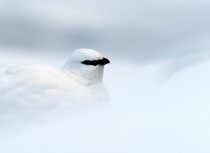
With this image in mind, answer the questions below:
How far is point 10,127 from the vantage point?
1046 mm

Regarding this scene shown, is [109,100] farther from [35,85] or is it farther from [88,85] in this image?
[35,85]

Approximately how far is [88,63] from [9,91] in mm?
216

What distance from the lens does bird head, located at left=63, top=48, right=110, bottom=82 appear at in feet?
3.83

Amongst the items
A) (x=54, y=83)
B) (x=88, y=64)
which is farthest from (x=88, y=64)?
(x=54, y=83)

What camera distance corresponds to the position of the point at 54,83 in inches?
43.9

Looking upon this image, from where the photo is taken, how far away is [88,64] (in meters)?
1.18

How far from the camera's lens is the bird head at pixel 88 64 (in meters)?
1.17

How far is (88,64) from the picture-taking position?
1.18 metres

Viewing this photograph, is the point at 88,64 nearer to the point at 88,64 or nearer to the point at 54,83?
the point at 88,64

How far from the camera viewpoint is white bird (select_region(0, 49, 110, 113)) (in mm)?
1087

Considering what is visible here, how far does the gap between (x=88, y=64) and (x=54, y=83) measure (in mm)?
115

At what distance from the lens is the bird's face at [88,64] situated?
3.83 feet

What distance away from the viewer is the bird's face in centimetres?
117

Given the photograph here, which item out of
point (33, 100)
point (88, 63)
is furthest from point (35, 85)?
point (88, 63)
